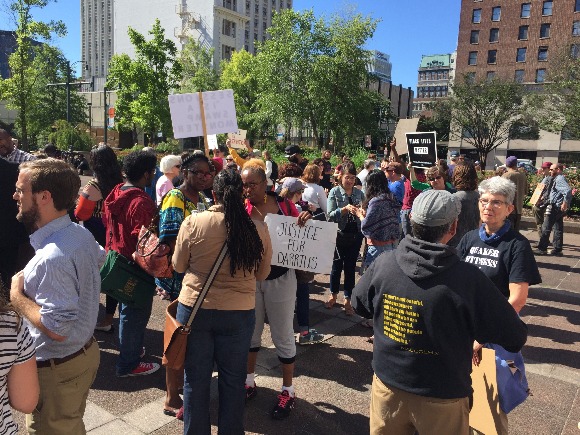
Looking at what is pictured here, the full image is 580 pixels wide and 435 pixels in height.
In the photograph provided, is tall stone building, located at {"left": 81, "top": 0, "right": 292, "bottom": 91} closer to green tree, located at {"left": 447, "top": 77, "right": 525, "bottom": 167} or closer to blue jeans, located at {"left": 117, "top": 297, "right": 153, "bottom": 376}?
green tree, located at {"left": 447, "top": 77, "right": 525, "bottom": 167}

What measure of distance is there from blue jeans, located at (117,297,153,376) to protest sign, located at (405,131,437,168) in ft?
16.2

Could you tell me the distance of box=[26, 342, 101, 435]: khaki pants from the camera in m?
2.15

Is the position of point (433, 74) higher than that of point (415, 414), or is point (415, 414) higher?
point (433, 74)

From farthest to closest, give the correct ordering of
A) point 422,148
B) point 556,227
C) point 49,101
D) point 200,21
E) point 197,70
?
point 200,21, point 197,70, point 49,101, point 556,227, point 422,148

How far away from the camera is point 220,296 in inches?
104

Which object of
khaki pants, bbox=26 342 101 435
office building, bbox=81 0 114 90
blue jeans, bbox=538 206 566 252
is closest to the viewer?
khaki pants, bbox=26 342 101 435

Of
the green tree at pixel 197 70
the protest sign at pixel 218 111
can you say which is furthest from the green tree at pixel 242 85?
the protest sign at pixel 218 111

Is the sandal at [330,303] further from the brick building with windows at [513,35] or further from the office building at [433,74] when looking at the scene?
the office building at [433,74]

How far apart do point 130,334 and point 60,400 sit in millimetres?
1651

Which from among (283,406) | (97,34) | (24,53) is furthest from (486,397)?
(97,34)

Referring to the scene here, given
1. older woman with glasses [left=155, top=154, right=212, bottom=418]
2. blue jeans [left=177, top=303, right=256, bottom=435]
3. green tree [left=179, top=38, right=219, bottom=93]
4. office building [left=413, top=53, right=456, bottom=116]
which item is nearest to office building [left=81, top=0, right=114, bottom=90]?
green tree [left=179, top=38, right=219, bottom=93]

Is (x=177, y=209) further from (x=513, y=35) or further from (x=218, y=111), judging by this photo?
(x=513, y=35)

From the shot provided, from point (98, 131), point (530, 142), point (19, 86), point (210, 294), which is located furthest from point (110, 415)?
point (530, 142)

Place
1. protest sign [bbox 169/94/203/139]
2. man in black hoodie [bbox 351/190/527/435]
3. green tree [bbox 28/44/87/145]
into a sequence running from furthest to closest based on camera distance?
green tree [bbox 28/44/87/145]
protest sign [bbox 169/94/203/139]
man in black hoodie [bbox 351/190/527/435]
